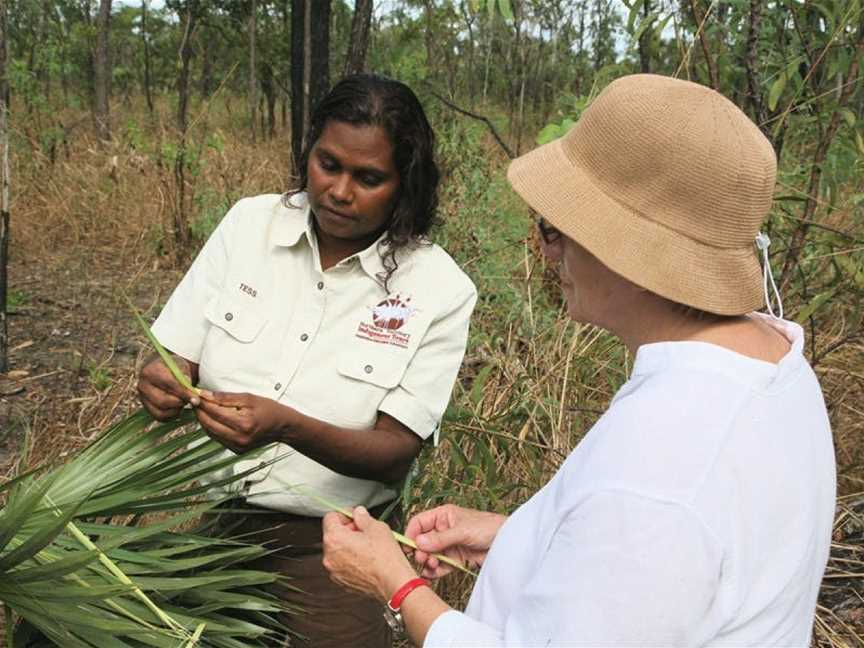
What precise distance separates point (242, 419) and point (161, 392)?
271 millimetres

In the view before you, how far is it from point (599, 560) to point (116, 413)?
3.04m

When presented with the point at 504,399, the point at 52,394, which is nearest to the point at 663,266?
the point at 504,399

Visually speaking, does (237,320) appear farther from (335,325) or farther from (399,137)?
(399,137)

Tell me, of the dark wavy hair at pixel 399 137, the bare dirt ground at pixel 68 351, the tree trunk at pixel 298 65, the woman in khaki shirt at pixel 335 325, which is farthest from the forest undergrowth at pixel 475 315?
the tree trunk at pixel 298 65

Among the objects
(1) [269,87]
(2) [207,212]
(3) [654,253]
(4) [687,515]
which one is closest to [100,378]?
(2) [207,212]

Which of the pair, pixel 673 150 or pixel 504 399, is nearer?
pixel 673 150

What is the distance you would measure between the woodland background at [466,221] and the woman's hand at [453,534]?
481mm

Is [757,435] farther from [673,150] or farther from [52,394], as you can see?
[52,394]

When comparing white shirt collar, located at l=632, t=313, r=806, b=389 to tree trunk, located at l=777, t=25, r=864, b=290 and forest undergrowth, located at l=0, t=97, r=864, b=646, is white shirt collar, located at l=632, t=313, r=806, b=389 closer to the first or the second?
forest undergrowth, located at l=0, t=97, r=864, b=646

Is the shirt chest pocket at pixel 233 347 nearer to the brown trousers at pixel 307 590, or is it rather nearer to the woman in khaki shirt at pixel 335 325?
the woman in khaki shirt at pixel 335 325

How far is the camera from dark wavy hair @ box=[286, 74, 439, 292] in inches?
80.0

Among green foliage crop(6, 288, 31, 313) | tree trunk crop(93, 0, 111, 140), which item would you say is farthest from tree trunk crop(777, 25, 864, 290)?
tree trunk crop(93, 0, 111, 140)

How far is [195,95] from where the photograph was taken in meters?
14.1

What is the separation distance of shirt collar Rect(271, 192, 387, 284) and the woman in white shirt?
808 mm
